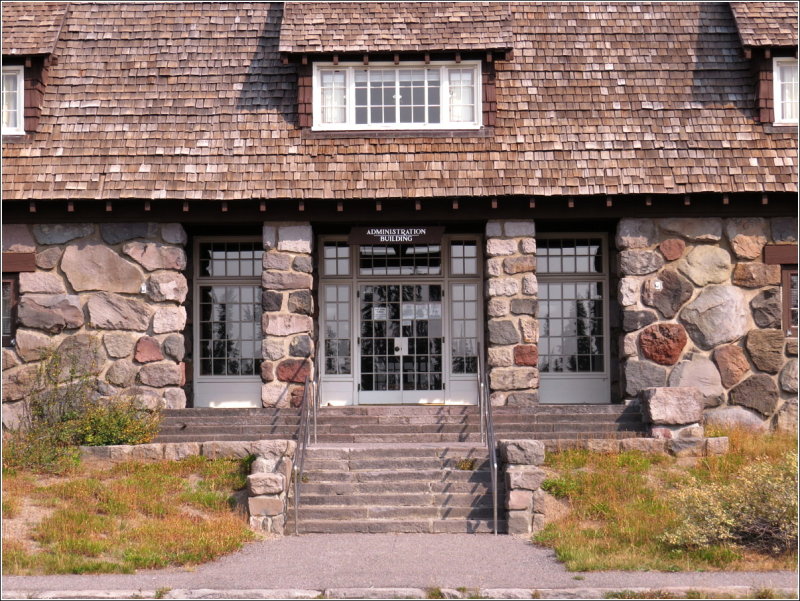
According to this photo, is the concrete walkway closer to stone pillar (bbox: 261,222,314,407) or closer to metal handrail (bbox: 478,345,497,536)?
metal handrail (bbox: 478,345,497,536)

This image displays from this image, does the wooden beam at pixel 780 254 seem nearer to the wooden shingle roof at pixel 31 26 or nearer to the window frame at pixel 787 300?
the window frame at pixel 787 300

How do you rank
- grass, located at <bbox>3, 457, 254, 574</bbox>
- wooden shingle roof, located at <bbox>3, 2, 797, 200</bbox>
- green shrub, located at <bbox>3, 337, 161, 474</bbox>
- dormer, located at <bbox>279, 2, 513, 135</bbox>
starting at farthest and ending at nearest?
dormer, located at <bbox>279, 2, 513, 135</bbox>
wooden shingle roof, located at <bbox>3, 2, 797, 200</bbox>
green shrub, located at <bbox>3, 337, 161, 474</bbox>
grass, located at <bbox>3, 457, 254, 574</bbox>

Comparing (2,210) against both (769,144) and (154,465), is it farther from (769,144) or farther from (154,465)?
(769,144)

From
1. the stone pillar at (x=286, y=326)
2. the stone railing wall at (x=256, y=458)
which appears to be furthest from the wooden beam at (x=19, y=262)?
the stone pillar at (x=286, y=326)

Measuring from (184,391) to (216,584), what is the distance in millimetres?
6940

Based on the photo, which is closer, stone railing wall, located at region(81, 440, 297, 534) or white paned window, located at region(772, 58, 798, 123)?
stone railing wall, located at region(81, 440, 297, 534)

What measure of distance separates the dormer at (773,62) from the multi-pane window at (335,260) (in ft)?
22.5

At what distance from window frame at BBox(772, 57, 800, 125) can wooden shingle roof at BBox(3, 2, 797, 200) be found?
196mm

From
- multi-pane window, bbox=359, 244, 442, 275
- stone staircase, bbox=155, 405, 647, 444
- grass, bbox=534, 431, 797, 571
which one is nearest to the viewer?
grass, bbox=534, 431, 797, 571

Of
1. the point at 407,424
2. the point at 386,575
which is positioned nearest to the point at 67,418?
the point at 407,424

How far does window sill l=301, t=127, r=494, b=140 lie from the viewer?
624 inches

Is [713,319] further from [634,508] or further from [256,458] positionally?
[256,458]

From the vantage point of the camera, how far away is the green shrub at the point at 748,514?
1038cm

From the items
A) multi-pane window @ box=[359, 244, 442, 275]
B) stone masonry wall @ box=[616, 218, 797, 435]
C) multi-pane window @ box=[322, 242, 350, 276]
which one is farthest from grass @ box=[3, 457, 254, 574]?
stone masonry wall @ box=[616, 218, 797, 435]
